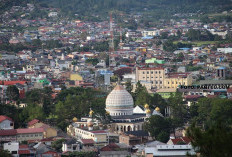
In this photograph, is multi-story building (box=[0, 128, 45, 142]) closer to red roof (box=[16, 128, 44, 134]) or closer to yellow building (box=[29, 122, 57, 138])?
red roof (box=[16, 128, 44, 134])

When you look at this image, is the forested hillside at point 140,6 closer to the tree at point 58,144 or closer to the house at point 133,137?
the house at point 133,137

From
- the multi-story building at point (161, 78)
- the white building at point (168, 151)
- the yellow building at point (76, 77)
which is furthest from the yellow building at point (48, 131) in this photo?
the yellow building at point (76, 77)

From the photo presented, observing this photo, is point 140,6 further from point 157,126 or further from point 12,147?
point 12,147

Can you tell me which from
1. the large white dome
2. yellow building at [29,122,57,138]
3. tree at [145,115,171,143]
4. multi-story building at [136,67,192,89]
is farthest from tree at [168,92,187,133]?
multi-story building at [136,67,192,89]

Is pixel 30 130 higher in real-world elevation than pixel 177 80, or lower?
higher

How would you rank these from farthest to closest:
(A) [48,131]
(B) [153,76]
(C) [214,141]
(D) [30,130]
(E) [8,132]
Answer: (B) [153,76]
(A) [48,131]
(D) [30,130]
(E) [8,132]
(C) [214,141]

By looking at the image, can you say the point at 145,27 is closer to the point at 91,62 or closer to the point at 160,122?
the point at 91,62

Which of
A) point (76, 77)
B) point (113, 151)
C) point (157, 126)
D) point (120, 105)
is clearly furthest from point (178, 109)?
point (76, 77)
